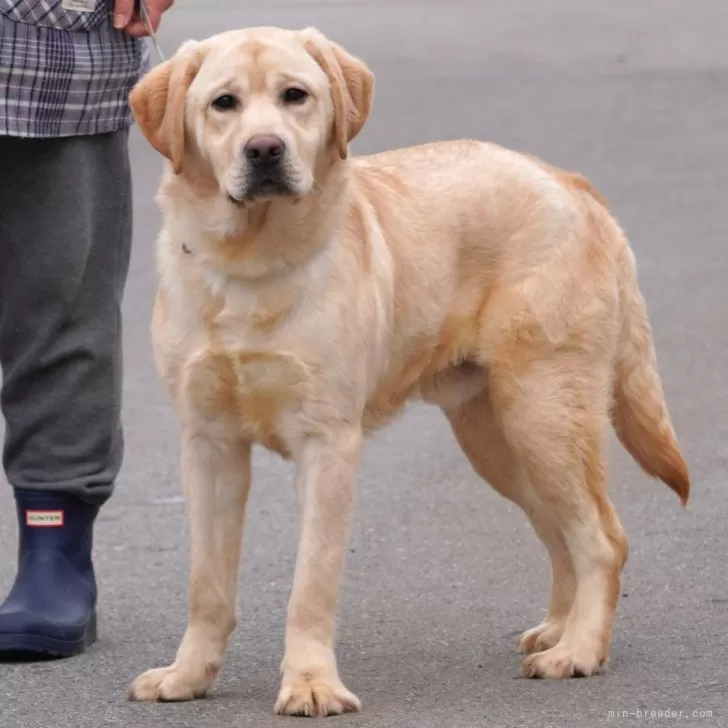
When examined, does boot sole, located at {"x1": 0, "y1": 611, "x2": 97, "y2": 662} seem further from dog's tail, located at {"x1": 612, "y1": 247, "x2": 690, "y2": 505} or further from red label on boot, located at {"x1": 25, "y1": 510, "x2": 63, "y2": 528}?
dog's tail, located at {"x1": 612, "y1": 247, "x2": 690, "y2": 505}

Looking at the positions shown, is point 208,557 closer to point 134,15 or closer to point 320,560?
point 320,560

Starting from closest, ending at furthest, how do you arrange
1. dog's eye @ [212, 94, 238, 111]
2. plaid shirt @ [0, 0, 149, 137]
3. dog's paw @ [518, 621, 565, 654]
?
1. dog's eye @ [212, 94, 238, 111]
2. plaid shirt @ [0, 0, 149, 137]
3. dog's paw @ [518, 621, 565, 654]

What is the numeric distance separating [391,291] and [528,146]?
8.59 metres

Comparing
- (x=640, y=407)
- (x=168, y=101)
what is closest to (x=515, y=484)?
(x=640, y=407)

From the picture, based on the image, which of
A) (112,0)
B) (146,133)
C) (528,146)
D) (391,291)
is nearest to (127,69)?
(112,0)

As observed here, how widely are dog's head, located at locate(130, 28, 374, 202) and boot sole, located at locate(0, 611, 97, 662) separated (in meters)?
1.20

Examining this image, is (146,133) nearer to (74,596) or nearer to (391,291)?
(391,291)

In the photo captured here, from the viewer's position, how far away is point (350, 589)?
5496 millimetres

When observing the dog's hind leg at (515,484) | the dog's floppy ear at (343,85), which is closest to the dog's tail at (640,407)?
the dog's hind leg at (515,484)

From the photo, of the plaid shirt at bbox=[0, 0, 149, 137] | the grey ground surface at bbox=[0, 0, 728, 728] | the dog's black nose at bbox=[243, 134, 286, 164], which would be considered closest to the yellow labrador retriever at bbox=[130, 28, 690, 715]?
the dog's black nose at bbox=[243, 134, 286, 164]

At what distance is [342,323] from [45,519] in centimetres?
108

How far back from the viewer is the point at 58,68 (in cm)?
478

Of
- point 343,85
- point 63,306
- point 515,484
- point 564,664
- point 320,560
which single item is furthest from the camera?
point 515,484

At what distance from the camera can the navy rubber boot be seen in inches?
189
